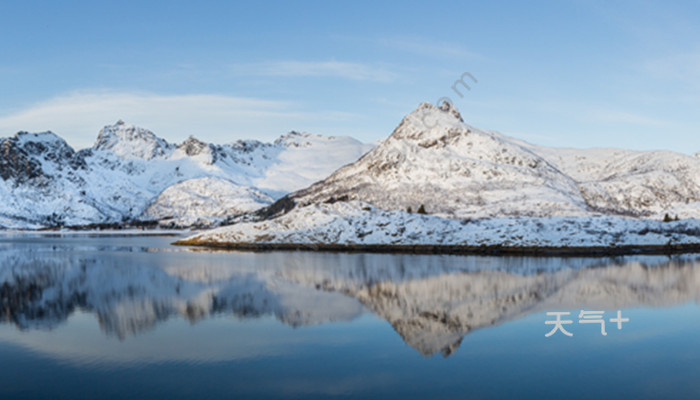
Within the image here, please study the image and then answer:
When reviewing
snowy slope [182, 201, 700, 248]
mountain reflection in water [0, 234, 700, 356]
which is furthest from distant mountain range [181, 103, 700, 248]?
mountain reflection in water [0, 234, 700, 356]

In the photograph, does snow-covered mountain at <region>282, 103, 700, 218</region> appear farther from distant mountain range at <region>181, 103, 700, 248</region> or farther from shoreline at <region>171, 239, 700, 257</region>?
shoreline at <region>171, 239, 700, 257</region>

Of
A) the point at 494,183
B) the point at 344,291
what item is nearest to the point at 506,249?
the point at 344,291

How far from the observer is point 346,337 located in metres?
27.0

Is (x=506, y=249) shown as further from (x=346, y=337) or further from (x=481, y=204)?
(x=481, y=204)

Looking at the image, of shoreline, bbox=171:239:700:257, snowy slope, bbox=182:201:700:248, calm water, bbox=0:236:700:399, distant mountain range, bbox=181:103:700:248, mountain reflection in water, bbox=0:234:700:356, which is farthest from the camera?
distant mountain range, bbox=181:103:700:248

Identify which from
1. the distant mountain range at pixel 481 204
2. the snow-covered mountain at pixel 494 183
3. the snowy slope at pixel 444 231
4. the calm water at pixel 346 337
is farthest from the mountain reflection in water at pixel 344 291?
the snow-covered mountain at pixel 494 183

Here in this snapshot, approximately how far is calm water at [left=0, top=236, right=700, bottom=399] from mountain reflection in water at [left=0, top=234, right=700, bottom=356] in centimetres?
15

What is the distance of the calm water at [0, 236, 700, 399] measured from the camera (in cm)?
2002

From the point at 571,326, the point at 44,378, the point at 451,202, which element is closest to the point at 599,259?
the point at 571,326

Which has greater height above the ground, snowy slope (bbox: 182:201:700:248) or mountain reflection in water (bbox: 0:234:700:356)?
snowy slope (bbox: 182:201:700:248)

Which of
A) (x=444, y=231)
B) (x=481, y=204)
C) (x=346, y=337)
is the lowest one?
(x=346, y=337)

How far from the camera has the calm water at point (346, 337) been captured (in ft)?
65.7

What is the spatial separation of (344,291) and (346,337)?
13955mm

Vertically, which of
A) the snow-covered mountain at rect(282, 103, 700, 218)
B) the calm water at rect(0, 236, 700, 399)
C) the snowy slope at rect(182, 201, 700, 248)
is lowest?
the calm water at rect(0, 236, 700, 399)
